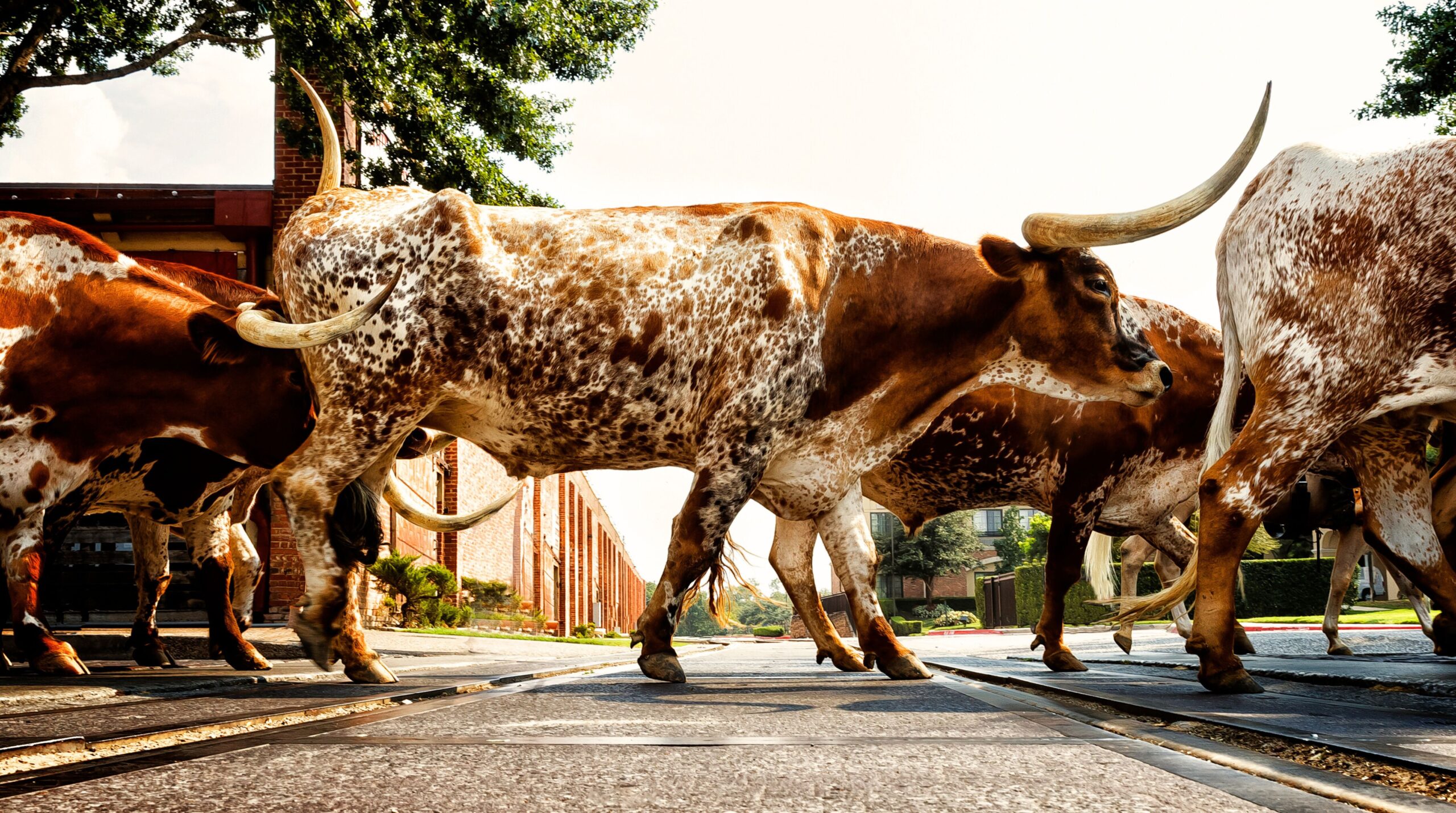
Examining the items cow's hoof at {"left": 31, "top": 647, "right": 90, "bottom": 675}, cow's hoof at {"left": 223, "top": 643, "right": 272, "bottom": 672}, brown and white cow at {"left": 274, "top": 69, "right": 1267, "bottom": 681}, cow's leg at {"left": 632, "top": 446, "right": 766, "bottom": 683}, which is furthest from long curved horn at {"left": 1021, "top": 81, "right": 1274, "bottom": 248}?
cow's hoof at {"left": 31, "top": 647, "right": 90, "bottom": 675}

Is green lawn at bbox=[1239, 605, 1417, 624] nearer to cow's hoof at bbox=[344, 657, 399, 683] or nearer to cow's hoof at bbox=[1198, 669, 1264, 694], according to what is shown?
cow's hoof at bbox=[1198, 669, 1264, 694]

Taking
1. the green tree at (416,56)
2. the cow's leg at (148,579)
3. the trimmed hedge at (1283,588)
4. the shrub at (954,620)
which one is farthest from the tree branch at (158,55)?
the shrub at (954,620)

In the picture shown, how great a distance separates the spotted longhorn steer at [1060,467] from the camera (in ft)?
20.9

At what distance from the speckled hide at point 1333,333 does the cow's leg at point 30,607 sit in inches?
180

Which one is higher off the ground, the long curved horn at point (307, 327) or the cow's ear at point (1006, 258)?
the cow's ear at point (1006, 258)

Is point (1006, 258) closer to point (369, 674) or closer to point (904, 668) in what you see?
point (904, 668)

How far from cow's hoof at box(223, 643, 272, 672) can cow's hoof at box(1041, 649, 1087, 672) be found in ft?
13.3

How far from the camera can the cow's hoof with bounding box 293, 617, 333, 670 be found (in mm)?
4328

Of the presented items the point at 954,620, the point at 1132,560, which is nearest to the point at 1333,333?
the point at 1132,560

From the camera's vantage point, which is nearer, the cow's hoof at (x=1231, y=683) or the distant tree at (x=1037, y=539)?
the cow's hoof at (x=1231, y=683)

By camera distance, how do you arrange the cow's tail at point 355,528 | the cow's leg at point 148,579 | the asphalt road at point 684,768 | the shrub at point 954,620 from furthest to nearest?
the shrub at point 954,620, the cow's leg at point 148,579, the cow's tail at point 355,528, the asphalt road at point 684,768

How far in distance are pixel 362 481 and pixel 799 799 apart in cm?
382

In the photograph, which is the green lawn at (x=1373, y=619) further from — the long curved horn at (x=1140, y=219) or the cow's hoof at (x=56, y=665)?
the cow's hoof at (x=56, y=665)

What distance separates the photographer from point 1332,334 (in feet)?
13.5
